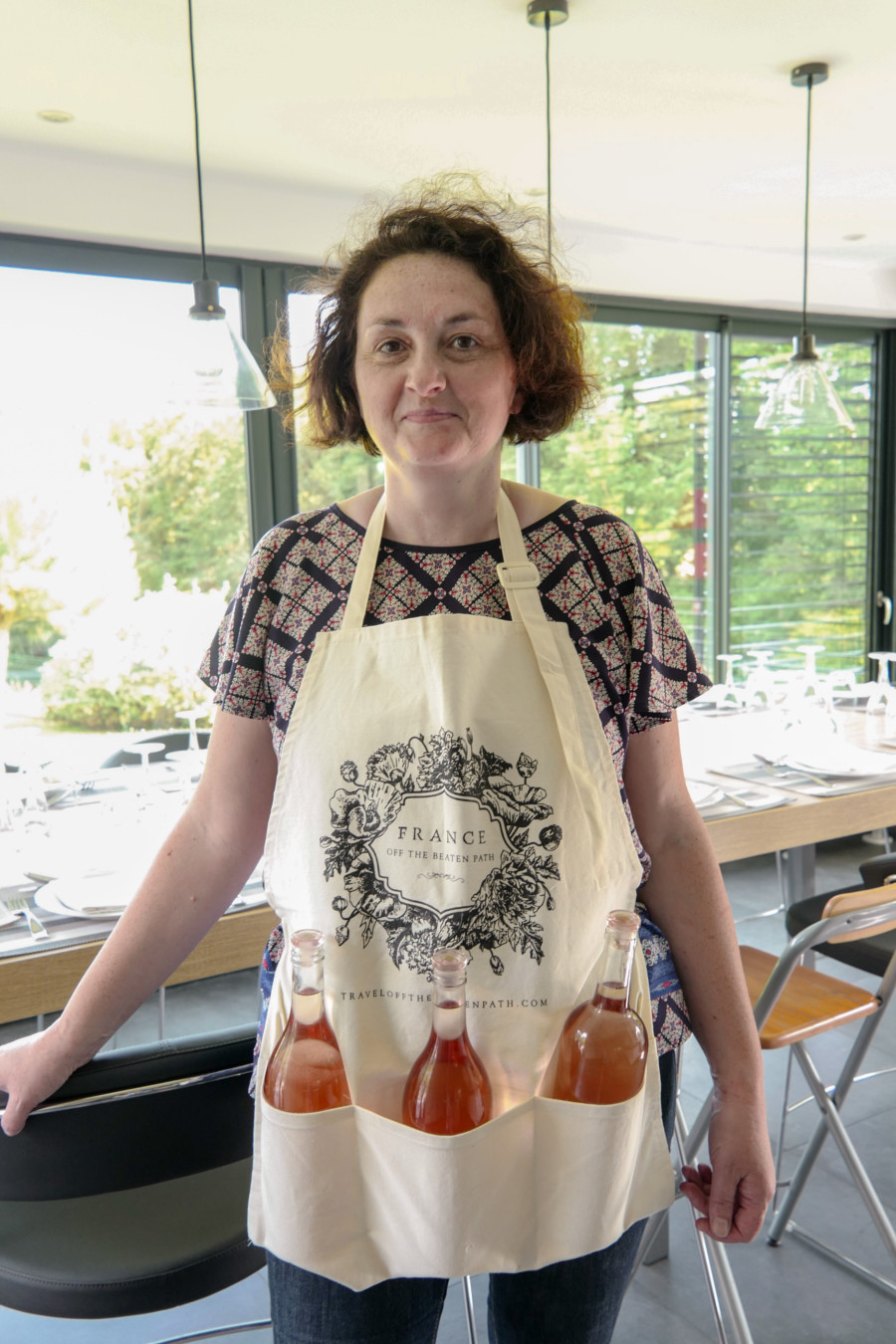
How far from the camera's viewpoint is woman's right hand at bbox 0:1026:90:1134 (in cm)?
109

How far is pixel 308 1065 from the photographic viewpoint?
3.00 feet

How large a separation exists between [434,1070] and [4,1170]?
0.53m

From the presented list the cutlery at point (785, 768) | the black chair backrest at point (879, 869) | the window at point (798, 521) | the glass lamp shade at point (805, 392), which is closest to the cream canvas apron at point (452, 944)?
the black chair backrest at point (879, 869)

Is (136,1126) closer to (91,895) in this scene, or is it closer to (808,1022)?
(91,895)

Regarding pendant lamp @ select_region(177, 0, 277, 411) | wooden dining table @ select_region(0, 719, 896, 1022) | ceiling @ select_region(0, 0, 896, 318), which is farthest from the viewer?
ceiling @ select_region(0, 0, 896, 318)

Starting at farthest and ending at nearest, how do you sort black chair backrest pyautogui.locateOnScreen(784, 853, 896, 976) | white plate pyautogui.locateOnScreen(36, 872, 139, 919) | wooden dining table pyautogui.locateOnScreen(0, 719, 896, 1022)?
black chair backrest pyautogui.locateOnScreen(784, 853, 896, 976) < white plate pyautogui.locateOnScreen(36, 872, 139, 919) < wooden dining table pyautogui.locateOnScreen(0, 719, 896, 1022)


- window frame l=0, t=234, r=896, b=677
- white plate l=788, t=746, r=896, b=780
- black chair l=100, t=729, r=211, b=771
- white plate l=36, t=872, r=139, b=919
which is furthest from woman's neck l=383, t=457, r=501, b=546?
black chair l=100, t=729, r=211, b=771

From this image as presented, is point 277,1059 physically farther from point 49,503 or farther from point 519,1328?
point 49,503

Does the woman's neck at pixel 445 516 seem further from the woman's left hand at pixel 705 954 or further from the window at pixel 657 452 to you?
the window at pixel 657 452

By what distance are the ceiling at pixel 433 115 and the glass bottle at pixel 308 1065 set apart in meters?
2.14

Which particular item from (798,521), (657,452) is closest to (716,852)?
(657,452)

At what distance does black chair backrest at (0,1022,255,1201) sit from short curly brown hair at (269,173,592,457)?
0.70m

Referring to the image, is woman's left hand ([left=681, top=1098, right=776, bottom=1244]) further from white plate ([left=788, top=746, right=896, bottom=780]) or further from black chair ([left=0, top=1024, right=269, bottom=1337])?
white plate ([left=788, top=746, right=896, bottom=780])

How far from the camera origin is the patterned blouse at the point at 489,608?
1.04 metres
